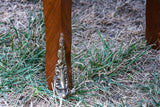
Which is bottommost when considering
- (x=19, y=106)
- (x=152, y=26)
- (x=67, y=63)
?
(x=19, y=106)

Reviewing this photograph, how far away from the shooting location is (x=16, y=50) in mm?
1572

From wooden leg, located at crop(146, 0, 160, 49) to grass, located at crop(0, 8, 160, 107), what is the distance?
99mm

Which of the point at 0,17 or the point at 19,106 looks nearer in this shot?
the point at 19,106

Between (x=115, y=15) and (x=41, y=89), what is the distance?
3.57 ft

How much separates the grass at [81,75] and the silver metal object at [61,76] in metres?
0.04

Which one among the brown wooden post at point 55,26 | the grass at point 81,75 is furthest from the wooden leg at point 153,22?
the brown wooden post at point 55,26

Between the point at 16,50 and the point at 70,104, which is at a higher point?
the point at 16,50

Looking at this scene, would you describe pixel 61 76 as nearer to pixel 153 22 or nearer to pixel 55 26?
pixel 55 26

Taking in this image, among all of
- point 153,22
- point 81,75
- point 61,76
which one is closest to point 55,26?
point 61,76

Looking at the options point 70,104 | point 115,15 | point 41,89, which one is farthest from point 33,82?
point 115,15

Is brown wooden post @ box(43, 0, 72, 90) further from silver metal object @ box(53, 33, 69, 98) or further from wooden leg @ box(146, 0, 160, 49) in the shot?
wooden leg @ box(146, 0, 160, 49)

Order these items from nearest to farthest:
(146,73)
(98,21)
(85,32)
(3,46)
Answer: (146,73)
(3,46)
(85,32)
(98,21)

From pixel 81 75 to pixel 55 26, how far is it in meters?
0.40

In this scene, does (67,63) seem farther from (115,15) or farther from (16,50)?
(115,15)
